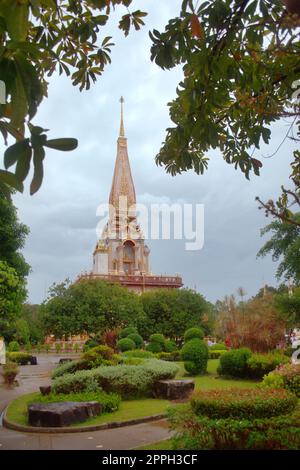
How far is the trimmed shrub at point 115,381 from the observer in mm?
11228

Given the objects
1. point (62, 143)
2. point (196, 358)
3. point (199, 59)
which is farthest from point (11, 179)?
point (196, 358)

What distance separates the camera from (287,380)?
9.41 metres

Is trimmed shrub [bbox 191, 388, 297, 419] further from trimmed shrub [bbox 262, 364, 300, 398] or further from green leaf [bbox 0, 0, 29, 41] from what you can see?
green leaf [bbox 0, 0, 29, 41]

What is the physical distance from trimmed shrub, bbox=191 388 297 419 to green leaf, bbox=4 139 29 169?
4.76 metres

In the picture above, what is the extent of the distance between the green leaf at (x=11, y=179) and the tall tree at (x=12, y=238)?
16072 mm

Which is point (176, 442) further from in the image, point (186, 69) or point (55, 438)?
point (186, 69)

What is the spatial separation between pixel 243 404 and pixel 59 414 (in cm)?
403

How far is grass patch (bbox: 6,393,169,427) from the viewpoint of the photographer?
8820mm

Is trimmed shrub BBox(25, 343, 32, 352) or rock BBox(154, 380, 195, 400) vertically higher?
rock BBox(154, 380, 195, 400)

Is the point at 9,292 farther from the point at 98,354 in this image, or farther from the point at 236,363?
the point at 236,363

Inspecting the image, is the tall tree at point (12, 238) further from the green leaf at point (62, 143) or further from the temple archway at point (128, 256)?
the temple archway at point (128, 256)

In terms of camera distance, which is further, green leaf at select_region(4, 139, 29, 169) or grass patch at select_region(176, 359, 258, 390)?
grass patch at select_region(176, 359, 258, 390)

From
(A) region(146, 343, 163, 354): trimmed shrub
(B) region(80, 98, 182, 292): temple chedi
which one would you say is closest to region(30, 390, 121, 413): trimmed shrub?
(A) region(146, 343, 163, 354): trimmed shrub
